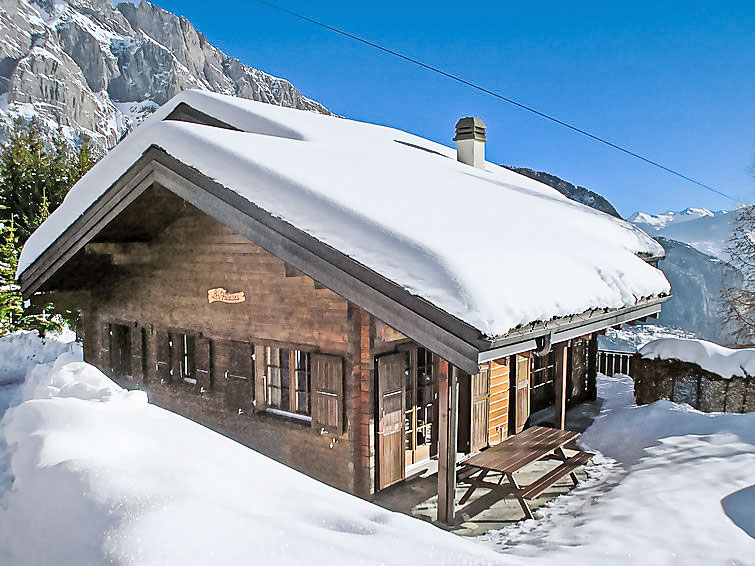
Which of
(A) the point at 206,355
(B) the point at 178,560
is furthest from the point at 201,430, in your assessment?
(A) the point at 206,355

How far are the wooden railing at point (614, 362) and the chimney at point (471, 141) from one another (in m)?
6.64

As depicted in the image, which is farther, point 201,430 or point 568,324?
point 568,324

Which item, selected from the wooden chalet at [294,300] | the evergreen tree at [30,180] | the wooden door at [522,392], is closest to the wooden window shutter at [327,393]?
the wooden chalet at [294,300]

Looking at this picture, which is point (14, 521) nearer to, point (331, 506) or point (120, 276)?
point (331, 506)

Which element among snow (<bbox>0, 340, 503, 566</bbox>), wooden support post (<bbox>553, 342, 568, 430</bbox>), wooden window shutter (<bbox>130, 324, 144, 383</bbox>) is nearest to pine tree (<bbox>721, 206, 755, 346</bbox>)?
wooden support post (<bbox>553, 342, 568, 430</bbox>)

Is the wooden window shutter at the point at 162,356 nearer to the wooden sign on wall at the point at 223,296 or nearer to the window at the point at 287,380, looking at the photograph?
the wooden sign on wall at the point at 223,296

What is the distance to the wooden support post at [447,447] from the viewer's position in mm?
5484

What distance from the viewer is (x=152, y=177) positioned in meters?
6.18

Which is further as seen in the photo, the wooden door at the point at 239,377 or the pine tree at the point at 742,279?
the pine tree at the point at 742,279

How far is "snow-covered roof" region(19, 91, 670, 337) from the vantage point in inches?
182

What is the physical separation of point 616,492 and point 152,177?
6.28 m

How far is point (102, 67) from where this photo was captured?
11662 centimetres

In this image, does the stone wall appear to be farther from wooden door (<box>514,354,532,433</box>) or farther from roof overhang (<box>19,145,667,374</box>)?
roof overhang (<box>19,145,667,374</box>)

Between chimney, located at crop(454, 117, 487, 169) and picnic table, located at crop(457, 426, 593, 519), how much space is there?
6826 mm
